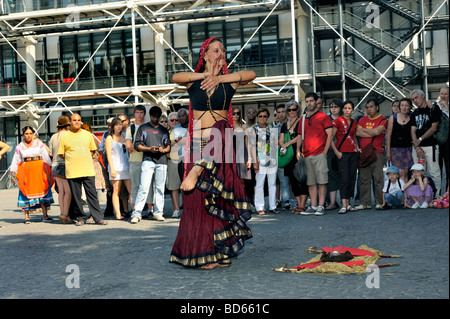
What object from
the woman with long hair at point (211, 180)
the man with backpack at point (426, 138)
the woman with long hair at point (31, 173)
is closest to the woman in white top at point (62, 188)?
the woman with long hair at point (31, 173)

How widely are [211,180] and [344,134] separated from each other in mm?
4789

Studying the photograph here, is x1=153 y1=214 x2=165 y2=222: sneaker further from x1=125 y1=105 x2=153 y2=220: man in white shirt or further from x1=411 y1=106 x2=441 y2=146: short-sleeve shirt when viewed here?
x1=411 y1=106 x2=441 y2=146: short-sleeve shirt

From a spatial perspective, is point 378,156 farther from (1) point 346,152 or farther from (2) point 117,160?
(2) point 117,160

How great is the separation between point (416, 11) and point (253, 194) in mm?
16960

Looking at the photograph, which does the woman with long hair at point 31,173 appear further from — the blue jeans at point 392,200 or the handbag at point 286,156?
the blue jeans at point 392,200

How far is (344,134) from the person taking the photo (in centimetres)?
927

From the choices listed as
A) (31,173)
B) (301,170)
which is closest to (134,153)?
(31,173)

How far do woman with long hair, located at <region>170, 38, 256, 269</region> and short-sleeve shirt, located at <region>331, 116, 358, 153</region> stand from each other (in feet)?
14.5

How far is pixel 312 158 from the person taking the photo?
900 centimetres

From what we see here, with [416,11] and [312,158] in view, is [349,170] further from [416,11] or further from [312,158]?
[416,11]

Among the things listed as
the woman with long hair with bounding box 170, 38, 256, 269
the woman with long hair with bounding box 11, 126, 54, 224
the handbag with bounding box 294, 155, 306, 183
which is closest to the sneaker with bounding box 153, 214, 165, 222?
the woman with long hair with bounding box 11, 126, 54, 224

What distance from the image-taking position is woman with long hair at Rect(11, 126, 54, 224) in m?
9.62

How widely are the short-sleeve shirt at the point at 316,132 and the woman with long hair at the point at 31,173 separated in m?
4.50
